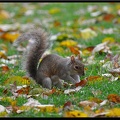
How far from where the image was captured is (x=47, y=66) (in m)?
6.22

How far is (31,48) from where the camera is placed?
643cm

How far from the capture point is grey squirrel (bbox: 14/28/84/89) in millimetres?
6086

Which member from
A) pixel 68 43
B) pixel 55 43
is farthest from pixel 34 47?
pixel 55 43

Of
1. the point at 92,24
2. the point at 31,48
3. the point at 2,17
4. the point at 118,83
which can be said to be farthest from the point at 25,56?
the point at 2,17

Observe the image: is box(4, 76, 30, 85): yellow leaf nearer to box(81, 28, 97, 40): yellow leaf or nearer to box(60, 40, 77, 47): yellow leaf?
box(60, 40, 77, 47): yellow leaf

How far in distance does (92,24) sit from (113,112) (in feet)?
18.5

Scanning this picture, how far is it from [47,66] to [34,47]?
0.35 meters

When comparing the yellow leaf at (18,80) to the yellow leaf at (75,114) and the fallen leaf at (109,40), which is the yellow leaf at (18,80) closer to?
the yellow leaf at (75,114)

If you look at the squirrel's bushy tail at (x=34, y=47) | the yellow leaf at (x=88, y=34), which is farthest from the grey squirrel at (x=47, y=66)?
the yellow leaf at (x=88, y=34)

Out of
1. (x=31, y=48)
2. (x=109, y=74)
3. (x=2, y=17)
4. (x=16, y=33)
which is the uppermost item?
(x=2, y=17)

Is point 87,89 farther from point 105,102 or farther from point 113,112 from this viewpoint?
point 113,112

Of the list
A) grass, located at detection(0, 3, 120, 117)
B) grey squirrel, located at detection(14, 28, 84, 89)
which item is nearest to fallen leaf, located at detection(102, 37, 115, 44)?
grass, located at detection(0, 3, 120, 117)

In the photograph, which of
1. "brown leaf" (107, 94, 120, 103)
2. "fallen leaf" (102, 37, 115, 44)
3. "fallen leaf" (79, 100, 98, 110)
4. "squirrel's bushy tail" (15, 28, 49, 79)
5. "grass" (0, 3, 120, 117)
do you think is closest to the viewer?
"fallen leaf" (79, 100, 98, 110)

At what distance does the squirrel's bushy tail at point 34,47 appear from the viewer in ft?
20.8
